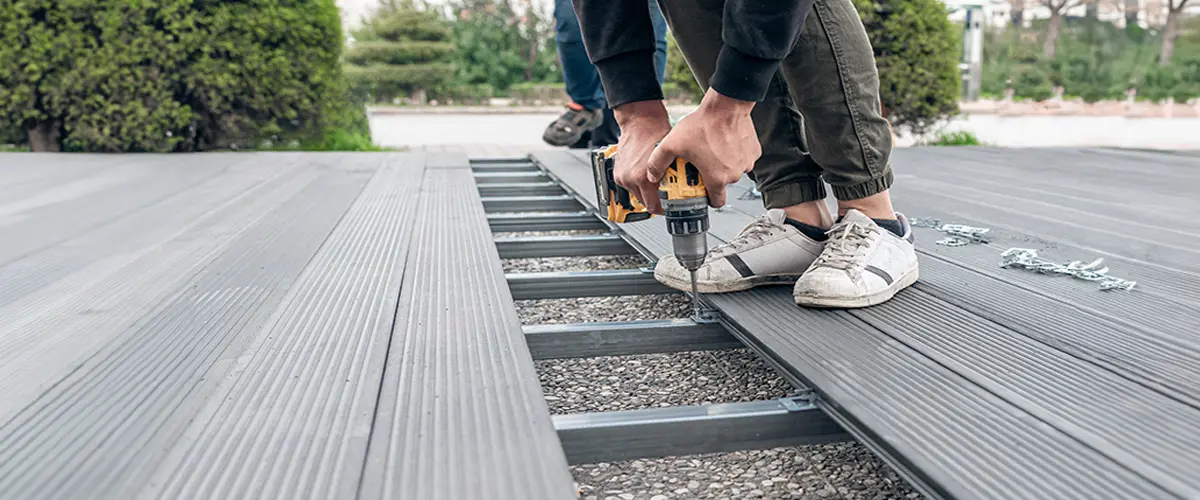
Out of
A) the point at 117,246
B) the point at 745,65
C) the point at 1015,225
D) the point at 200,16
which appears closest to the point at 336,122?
the point at 200,16

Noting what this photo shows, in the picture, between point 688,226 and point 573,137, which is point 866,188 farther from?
point 573,137

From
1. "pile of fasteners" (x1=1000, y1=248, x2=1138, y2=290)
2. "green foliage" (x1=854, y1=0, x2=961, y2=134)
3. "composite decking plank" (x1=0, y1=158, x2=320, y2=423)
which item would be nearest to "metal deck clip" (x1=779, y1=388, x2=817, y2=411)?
"pile of fasteners" (x1=1000, y1=248, x2=1138, y2=290)

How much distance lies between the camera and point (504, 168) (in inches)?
153

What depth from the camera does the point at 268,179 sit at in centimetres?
317

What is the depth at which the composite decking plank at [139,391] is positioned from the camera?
794 millimetres

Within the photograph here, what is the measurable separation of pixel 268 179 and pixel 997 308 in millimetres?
2695

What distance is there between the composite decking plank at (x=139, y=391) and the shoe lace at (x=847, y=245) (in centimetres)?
93

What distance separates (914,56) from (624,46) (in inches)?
166

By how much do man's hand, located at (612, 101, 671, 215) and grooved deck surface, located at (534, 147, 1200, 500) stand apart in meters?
0.25

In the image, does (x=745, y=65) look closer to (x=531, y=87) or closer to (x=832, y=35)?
(x=832, y=35)

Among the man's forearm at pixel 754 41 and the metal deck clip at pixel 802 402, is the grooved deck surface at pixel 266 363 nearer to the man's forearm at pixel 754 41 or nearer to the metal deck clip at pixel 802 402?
the metal deck clip at pixel 802 402

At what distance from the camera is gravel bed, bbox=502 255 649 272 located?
2.30 metres

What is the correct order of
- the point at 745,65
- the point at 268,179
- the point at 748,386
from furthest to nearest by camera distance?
the point at 268,179 → the point at 748,386 → the point at 745,65

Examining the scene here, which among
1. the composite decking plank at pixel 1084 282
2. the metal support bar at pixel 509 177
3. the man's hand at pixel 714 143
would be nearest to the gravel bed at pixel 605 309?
the man's hand at pixel 714 143
